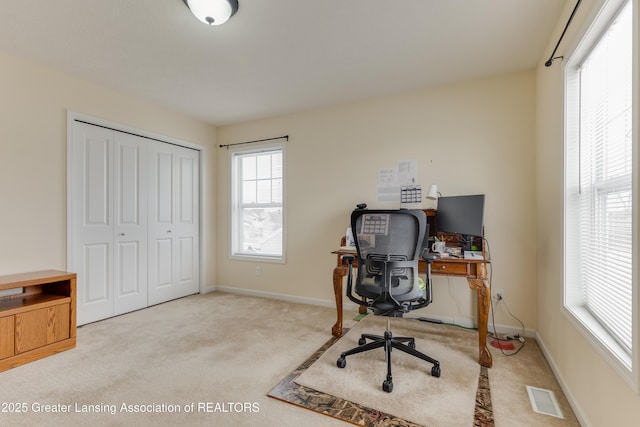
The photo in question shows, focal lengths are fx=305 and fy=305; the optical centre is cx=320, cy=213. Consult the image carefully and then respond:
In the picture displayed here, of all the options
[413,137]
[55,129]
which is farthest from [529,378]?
[55,129]

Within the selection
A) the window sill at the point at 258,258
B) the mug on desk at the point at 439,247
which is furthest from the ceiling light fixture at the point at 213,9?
the window sill at the point at 258,258

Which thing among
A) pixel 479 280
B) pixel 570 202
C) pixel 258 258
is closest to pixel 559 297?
pixel 479 280

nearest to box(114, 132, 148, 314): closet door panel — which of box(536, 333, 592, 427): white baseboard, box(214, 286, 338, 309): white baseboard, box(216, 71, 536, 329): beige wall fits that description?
box(214, 286, 338, 309): white baseboard

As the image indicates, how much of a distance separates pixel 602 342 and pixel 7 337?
3.60 metres

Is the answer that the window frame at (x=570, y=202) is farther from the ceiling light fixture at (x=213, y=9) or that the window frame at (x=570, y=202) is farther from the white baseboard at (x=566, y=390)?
the ceiling light fixture at (x=213, y=9)

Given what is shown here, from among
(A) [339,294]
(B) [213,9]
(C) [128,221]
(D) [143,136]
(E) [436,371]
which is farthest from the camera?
(D) [143,136]

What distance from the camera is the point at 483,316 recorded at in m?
2.26

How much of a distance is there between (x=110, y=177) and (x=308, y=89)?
234cm

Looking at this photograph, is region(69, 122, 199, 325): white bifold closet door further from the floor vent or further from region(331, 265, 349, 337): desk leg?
the floor vent

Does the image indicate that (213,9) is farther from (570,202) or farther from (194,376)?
(570,202)

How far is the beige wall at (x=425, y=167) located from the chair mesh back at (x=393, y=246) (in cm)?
121

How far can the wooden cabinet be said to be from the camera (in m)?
2.18

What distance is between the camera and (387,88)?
3.23 meters

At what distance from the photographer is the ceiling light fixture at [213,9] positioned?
73.3 inches
